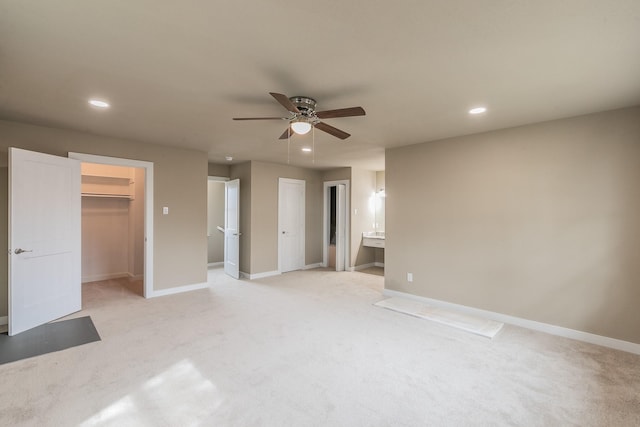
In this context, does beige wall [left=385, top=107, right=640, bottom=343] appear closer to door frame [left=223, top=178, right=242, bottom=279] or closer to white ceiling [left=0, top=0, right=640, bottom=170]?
white ceiling [left=0, top=0, right=640, bottom=170]

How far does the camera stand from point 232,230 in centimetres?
643

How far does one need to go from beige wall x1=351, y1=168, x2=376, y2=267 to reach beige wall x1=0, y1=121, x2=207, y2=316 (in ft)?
10.8

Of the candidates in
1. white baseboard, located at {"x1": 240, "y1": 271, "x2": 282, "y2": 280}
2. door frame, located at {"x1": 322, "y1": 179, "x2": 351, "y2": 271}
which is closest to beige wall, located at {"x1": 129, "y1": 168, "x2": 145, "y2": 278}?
white baseboard, located at {"x1": 240, "y1": 271, "x2": 282, "y2": 280}

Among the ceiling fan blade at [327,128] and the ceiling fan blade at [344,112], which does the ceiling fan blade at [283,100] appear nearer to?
the ceiling fan blade at [344,112]

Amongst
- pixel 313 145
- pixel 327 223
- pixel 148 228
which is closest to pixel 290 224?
pixel 327 223

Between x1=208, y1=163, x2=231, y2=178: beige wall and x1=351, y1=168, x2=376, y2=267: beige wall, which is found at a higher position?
x1=208, y1=163, x2=231, y2=178: beige wall

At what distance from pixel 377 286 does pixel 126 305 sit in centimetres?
410

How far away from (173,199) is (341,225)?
11.9 feet

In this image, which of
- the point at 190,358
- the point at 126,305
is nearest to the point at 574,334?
the point at 190,358

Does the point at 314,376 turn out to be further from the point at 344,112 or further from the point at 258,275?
the point at 258,275

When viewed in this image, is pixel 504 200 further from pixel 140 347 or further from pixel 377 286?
pixel 140 347

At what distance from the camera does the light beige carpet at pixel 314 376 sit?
6.63ft

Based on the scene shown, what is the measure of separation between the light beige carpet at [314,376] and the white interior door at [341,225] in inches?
118

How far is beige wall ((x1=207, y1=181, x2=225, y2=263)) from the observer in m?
7.71
